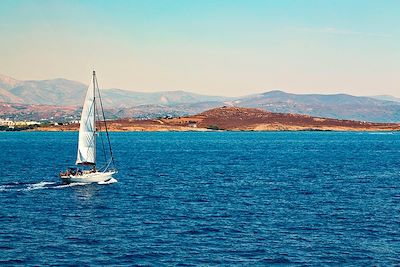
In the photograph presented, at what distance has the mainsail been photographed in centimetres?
10344

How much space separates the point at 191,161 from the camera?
153 meters

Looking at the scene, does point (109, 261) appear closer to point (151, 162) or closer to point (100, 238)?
point (100, 238)

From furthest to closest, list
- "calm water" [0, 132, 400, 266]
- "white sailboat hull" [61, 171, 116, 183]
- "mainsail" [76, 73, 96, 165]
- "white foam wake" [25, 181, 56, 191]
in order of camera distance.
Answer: "mainsail" [76, 73, 96, 165], "white sailboat hull" [61, 171, 116, 183], "white foam wake" [25, 181, 56, 191], "calm water" [0, 132, 400, 266]

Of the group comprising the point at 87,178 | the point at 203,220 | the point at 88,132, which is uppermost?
the point at 88,132

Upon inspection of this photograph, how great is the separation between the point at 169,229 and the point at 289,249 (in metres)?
13.6

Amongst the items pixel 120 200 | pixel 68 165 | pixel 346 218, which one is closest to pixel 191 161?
pixel 68 165

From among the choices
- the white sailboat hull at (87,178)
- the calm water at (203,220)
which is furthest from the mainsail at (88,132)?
the calm water at (203,220)

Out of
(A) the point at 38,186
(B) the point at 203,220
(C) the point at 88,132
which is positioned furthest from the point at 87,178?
(B) the point at 203,220

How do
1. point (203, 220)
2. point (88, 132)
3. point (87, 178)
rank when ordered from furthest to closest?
point (88, 132), point (87, 178), point (203, 220)

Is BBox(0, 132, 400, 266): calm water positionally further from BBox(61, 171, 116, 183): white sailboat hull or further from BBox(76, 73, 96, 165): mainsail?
BBox(76, 73, 96, 165): mainsail

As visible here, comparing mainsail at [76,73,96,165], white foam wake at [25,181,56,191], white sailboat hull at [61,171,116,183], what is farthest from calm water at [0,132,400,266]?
mainsail at [76,73,96,165]

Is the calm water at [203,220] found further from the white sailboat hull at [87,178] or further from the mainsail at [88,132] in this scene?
the mainsail at [88,132]

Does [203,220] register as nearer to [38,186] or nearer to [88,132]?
[38,186]

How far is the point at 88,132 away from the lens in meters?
105
